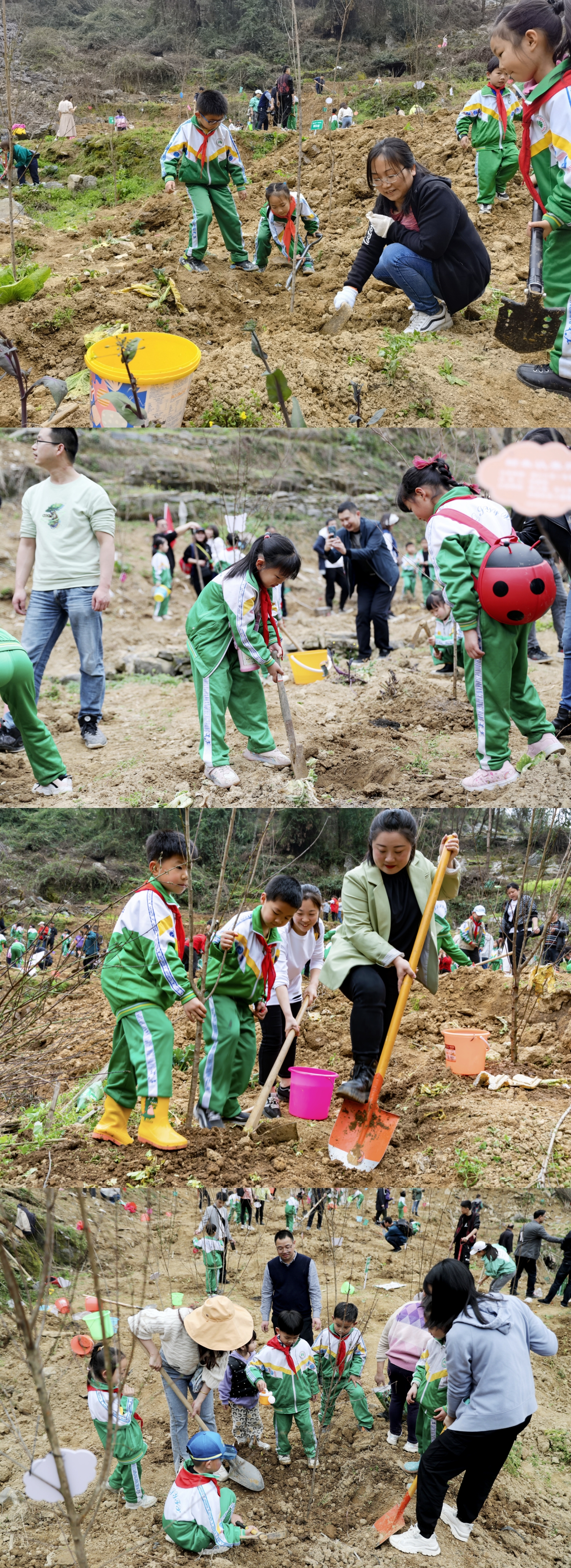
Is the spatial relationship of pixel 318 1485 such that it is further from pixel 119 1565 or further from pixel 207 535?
pixel 207 535

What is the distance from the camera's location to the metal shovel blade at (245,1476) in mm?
3455

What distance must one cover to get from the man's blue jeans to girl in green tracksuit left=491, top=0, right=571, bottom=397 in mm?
2912

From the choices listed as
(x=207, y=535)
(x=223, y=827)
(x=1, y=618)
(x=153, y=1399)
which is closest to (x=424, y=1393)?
(x=153, y=1399)

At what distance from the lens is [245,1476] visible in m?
3.46

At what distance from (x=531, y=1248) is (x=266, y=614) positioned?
3086 millimetres

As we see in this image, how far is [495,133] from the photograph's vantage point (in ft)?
18.5

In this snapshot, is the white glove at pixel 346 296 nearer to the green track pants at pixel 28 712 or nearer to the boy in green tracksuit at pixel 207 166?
the green track pants at pixel 28 712

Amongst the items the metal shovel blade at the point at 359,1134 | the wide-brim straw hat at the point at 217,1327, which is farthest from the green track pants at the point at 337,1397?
the metal shovel blade at the point at 359,1134

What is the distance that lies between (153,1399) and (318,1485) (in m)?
0.64

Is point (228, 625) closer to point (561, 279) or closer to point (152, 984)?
point (152, 984)

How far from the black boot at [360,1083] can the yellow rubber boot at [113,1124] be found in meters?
0.94

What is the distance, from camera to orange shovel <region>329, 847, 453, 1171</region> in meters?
4.11

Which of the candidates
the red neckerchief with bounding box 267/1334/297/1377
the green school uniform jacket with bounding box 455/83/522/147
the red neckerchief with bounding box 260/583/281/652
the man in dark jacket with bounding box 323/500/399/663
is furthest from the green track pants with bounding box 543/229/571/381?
the man in dark jacket with bounding box 323/500/399/663

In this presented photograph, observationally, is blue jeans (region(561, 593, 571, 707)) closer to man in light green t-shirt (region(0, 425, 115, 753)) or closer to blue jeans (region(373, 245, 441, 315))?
blue jeans (region(373, 245, 441, 315))
